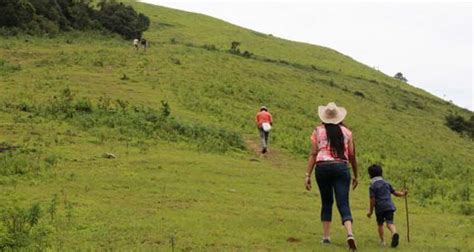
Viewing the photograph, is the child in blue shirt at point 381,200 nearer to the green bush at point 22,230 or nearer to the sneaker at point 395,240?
the sneaker at point 395,240

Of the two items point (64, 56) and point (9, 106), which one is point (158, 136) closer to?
point (9, 106)

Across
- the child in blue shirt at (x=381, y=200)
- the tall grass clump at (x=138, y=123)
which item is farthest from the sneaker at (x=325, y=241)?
the tall grass clump at (x=138, y=123)

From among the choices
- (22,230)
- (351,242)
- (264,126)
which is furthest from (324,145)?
(264,126)

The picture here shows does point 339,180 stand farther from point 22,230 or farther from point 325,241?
point 22,230

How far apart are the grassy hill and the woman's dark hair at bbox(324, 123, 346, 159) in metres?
1.71

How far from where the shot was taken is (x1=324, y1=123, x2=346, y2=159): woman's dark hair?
35.3ft

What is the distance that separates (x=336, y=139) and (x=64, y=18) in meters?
46.4

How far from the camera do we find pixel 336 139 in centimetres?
1084

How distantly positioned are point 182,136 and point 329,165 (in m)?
14.4

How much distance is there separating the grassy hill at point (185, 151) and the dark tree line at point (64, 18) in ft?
8.30

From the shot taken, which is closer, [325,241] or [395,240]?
[325,241]

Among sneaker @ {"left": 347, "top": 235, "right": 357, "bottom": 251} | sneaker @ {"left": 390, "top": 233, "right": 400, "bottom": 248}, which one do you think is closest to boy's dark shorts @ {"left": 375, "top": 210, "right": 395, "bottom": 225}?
sneaker @ {"left": 390, "top": 233, "right": 400, "bottom": 248}

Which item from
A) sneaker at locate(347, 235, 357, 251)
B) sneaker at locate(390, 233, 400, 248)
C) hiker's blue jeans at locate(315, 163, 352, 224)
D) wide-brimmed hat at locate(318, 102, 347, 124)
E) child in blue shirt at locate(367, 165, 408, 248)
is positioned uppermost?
wide-brimmed hat at locate(318, 102, 347, 124)

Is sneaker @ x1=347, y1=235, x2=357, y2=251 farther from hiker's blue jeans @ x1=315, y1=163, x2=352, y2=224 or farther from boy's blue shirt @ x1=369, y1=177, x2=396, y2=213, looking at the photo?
boy's blue shirt @ x1=369, y1=177, x2=396, y2=213
